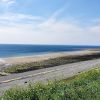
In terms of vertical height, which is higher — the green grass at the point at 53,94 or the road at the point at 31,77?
the green grass at the point at 53,94

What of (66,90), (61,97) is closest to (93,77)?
(66,90)

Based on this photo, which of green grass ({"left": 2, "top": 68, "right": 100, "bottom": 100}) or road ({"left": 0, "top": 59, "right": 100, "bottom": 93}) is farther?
road ({"left": 0, "top": 59, "right": 100, "bottom": 93})

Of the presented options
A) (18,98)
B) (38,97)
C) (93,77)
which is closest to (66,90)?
(38,97)

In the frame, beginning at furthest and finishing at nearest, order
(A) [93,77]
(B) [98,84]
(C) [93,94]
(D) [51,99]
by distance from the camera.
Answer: (A) [93,77] < (B) [98,84] < (C) [93,94] < (D) [51,99]

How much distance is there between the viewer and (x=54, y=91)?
1523cm

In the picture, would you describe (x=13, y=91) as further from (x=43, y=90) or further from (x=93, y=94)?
(x=93, y=94)

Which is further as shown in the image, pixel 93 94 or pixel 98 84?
pixel 98 84

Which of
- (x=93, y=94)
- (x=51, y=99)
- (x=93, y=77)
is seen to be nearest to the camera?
(x=51, y=99)

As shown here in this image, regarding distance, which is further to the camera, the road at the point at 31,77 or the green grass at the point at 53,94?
the road at the point at 31,77

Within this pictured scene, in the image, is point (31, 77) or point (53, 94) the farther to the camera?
point (31, 77)

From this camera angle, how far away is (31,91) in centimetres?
1491

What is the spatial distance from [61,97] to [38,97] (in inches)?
47.3

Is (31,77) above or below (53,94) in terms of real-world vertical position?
below

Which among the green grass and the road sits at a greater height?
the green grass
